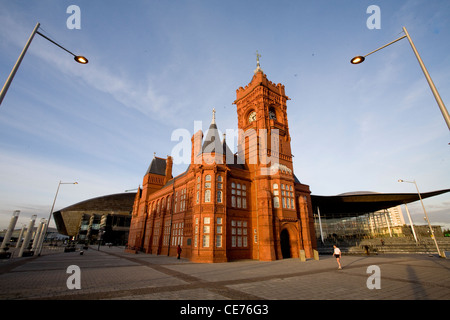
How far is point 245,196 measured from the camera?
92.1ft

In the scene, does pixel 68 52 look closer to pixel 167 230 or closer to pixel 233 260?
pixel 233 260

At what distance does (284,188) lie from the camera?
91.0ft

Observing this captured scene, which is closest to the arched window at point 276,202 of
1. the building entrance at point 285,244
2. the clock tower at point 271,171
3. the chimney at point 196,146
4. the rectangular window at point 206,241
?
the clock tower at point 271,171

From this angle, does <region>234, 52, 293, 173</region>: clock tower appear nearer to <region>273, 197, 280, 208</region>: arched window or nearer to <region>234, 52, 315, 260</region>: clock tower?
<region>234, 52, 315, 260</region>: clock tower

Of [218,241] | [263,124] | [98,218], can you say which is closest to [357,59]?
[218,241]

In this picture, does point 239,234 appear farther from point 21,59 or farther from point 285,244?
point 21,59

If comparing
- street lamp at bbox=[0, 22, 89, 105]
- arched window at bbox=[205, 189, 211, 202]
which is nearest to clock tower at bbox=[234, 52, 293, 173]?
arched window at bbox=[205, 189, 211, 202]

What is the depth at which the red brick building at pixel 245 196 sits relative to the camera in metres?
24.3

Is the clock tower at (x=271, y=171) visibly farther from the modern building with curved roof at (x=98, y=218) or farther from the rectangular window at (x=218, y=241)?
the modern building with curved roof at (x=98, y=218)

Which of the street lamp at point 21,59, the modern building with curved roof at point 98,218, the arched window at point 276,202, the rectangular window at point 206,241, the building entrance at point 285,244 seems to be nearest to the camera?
the street lamp at point 21,59

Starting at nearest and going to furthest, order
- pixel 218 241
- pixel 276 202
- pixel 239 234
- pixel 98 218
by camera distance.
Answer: pixel 218 241 → pixel 239 234 → pixel 276 202 → pixel 98 218

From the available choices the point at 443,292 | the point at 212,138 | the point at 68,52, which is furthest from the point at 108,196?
the point at 443,292
